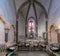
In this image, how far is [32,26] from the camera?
23703 millimetres

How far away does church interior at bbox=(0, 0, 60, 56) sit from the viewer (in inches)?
526

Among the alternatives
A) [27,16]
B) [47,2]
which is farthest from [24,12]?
[47,2]

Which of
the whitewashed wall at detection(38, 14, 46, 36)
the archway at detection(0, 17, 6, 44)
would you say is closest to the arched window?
the whitewashed wall at detection(38, 14, 46, 36)

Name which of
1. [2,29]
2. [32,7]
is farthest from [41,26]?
[2,29]

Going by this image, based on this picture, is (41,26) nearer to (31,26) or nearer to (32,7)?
(31,26)

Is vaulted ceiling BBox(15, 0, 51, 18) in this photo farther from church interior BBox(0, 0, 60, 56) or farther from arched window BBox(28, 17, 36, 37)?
arched window BBox(28, 17, 36, 37)

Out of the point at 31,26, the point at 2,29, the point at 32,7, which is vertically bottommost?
the point at 2,29

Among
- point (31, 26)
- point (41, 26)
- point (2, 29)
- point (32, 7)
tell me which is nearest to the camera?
point (2, 29)

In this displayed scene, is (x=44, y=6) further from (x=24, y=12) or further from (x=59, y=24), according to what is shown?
(x=59, y=24)

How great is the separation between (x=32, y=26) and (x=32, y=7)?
162 inches

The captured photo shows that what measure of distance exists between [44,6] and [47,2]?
1141 mm

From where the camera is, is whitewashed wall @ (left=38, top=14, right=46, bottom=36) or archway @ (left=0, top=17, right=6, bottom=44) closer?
archway @ (left=0, top=17, right=6, bottom=44)

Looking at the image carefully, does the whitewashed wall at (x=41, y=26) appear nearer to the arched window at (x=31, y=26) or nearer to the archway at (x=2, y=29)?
the arched window at (x=31, y=26)

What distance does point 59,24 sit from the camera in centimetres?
1229
